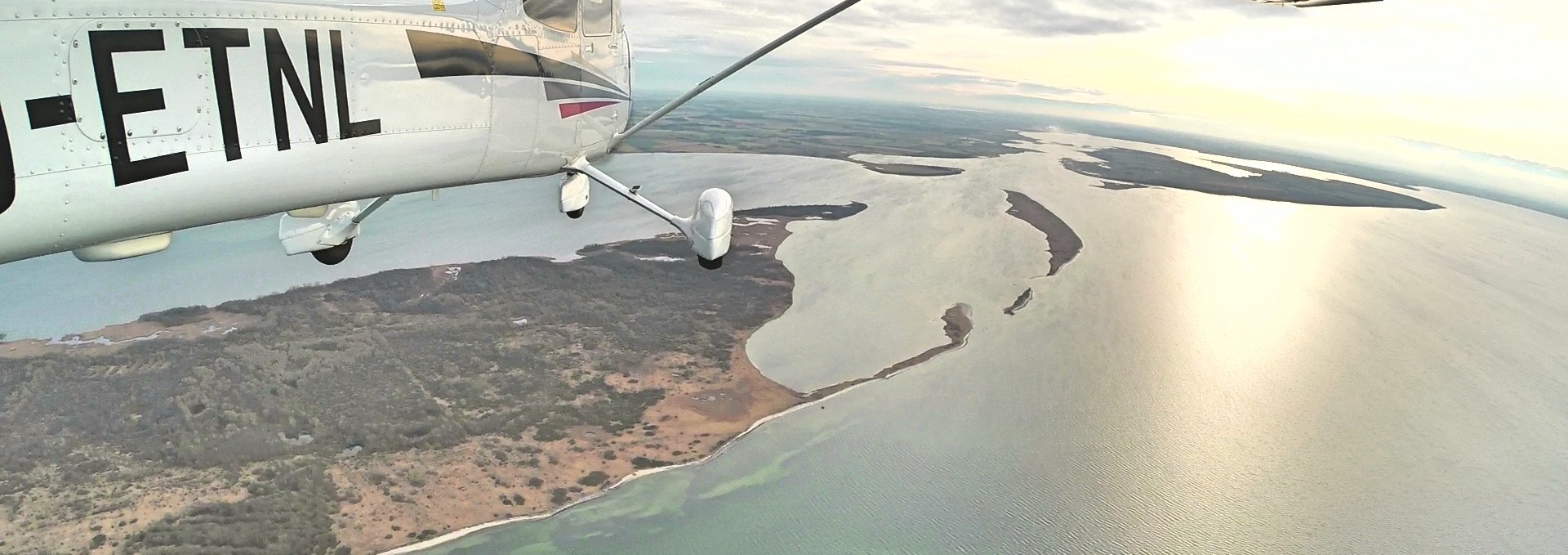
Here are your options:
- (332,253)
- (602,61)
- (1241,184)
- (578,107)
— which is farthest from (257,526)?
(1241,184)

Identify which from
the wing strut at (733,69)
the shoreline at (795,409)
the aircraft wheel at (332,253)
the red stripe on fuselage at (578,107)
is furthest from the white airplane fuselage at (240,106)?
the shoreline at (795,409)

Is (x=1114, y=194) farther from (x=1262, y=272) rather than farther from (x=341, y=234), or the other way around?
(x=341, y=234)

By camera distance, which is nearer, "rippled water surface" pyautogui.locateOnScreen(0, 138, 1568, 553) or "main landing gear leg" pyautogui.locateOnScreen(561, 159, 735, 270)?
"main landing gear leg" pyautogui.locateOnScreen(561, 159, 735, 270)

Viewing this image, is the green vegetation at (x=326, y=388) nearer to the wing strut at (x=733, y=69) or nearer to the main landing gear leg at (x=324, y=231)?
the main landing gear leg at (x=324, y=231)

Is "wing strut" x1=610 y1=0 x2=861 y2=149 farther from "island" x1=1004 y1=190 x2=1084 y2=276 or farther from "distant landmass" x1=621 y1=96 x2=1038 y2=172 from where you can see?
"distant landmass" x1=621 y1=96 x2=1038 y2=172

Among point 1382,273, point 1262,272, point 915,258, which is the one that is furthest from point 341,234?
point 1382,273

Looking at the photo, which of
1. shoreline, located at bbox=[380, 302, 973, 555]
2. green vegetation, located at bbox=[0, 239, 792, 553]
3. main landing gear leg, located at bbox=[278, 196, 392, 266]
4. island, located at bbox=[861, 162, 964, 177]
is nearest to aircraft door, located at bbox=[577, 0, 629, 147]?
main landing gear leg, located at bbox=[278, 196, 392, 266]
